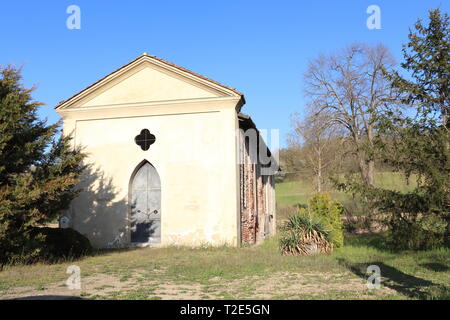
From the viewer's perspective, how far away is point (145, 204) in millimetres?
14547

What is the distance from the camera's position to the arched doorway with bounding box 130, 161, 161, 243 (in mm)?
14328

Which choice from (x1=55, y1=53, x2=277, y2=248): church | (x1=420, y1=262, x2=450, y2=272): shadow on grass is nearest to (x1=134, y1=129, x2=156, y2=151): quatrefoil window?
(x1=55, y1=53, x2=277, y2=248): church

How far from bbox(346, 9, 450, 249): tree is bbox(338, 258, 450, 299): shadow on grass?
2167mm

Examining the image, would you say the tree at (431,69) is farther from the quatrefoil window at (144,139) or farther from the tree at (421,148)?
the quatrefoil window at (144,139)

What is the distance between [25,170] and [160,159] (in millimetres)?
5168

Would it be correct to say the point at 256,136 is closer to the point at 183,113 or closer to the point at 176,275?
the point at 183,113

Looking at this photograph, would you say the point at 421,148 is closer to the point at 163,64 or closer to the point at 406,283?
the point at 406,283

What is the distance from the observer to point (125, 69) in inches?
584

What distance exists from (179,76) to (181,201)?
483 centimetres

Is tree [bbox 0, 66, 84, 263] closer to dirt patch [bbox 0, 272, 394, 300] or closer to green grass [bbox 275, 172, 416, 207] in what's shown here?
dirt patch [bbox 0, 272, 394, 300]

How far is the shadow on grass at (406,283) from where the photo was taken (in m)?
5.77

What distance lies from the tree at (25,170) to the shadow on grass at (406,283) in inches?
307

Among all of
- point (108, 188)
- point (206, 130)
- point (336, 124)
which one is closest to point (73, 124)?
point (108, 188)

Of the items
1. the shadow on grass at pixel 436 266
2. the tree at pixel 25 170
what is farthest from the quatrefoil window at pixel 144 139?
the shadow on grass at pixel 436 266
